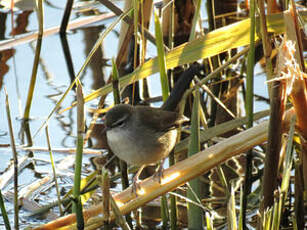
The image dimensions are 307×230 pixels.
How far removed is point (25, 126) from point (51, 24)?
1893 mm

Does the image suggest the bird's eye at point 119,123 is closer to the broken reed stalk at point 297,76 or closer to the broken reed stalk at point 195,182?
the broken reed stalk at point 195,182

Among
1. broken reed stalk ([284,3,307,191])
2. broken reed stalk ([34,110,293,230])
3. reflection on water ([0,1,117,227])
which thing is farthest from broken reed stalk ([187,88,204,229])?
reflection on water ([0,1,117,227])

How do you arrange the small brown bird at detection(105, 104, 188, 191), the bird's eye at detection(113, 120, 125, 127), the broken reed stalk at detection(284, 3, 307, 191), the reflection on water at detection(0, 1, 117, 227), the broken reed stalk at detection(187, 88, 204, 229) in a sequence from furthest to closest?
the reflection on water at detection(0, 1, 117, 227) → the bird's eye at detection(113, 120, 125, 127) → the small brown bird at detection(105, 104, 188, 191) → the broken reed stalk at detection(187, 88, 204, 229) → the broken reed stalk at detection(284, 3, 307, 191)

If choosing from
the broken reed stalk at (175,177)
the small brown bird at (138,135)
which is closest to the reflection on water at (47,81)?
the small brown bird at (138,135)

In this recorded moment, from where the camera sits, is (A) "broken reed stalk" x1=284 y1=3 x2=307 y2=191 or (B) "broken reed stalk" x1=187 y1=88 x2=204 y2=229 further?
(B) "broken reed stalk" x1=187 y1=88 x2=204 y2=229

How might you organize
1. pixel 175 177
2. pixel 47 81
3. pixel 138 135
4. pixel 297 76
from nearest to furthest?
pixel 297 76, pixel 175 177, pixel 138 135, pixel 47 81

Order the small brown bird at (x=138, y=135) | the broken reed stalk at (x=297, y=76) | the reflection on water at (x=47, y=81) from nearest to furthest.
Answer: the broken reed stalk at (x=297, y=76) < the small brown bird at (x=138, y=135) < the reflection on water at (x=47, y=81)

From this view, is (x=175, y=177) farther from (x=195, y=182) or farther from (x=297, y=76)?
(x=297, y=76)

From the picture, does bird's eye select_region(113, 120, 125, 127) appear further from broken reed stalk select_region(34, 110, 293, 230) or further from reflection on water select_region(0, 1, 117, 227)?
reflection on water select_region(0, 1, 117, 227)

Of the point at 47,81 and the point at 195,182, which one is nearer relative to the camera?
the point at 195,182

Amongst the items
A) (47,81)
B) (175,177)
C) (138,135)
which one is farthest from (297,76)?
(47,81)

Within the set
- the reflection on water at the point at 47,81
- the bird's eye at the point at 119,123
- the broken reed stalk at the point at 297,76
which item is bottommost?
the reflection on water at the point at 47,81

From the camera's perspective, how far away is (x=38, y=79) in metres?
5.57

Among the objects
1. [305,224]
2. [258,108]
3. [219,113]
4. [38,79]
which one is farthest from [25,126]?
[305,224]
